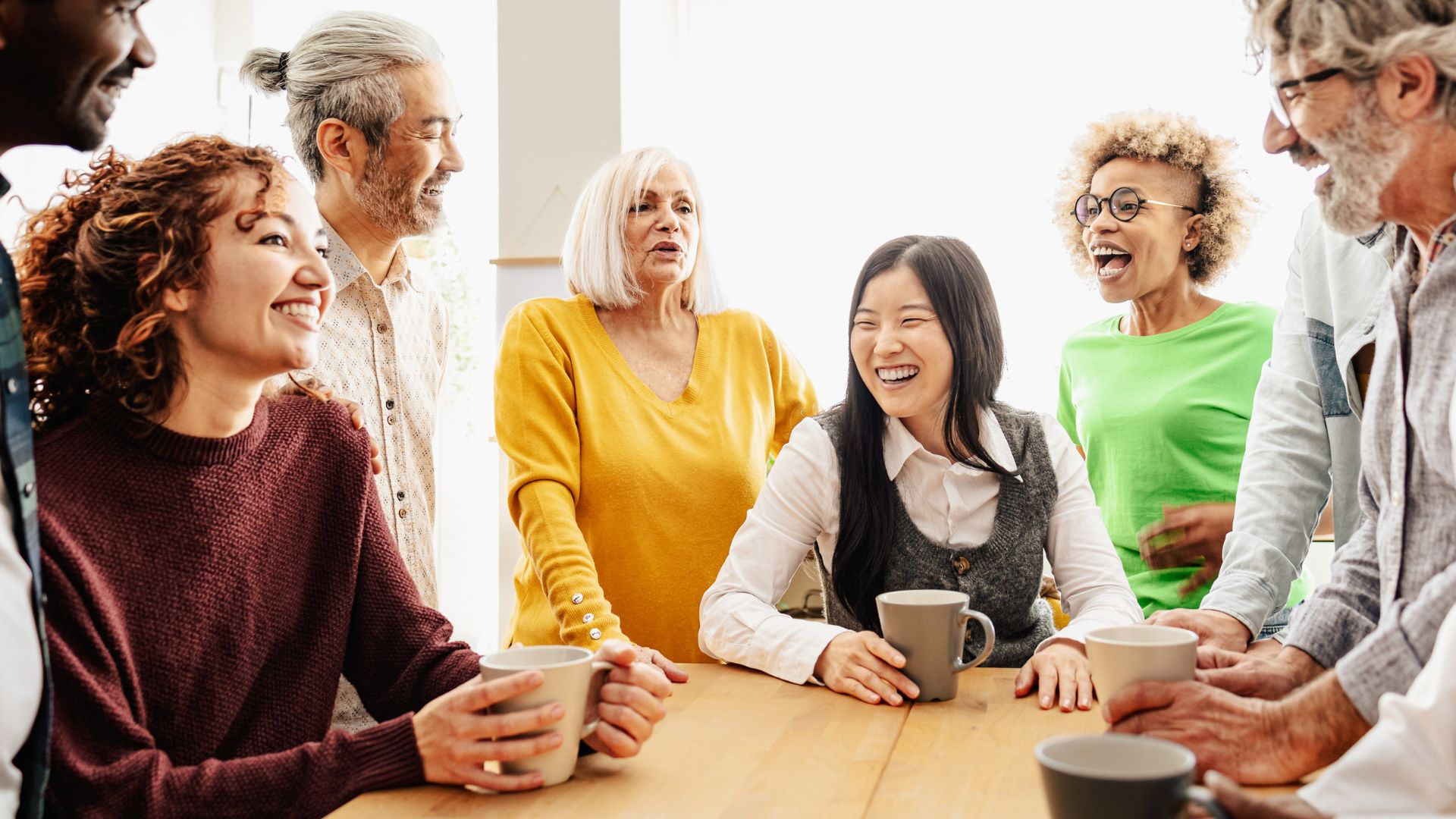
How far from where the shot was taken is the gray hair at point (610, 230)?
2.34 m

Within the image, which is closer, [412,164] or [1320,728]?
[1320,728]

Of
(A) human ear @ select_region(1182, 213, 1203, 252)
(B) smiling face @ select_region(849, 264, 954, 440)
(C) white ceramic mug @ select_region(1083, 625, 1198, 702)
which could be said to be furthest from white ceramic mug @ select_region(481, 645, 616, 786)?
(A) human ear @ select_region(1182, 213, 1203, 252)

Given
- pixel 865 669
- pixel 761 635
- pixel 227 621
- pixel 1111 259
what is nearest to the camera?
pixel 227 621

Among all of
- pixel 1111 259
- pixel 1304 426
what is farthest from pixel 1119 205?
pixel 1304 426

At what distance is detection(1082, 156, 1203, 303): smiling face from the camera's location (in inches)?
95.3

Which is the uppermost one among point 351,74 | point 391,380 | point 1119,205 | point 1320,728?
point 351,74

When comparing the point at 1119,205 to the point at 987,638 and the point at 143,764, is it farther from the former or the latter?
the point at 143,764

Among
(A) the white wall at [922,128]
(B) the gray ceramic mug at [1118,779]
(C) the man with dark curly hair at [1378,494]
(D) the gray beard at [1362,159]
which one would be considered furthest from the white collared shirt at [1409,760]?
(A) the white wall at [922,128]

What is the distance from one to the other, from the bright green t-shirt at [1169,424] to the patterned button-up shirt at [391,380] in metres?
1.44

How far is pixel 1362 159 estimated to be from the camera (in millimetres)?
1223

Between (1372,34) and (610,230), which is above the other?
(1372,34)

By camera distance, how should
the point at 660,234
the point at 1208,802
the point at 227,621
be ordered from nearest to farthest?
the point at 1208,802
the point at 227,621
the point at 660,234

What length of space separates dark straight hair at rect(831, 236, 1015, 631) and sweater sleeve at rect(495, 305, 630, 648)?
0.46m

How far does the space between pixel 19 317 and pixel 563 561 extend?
3.48 ft
